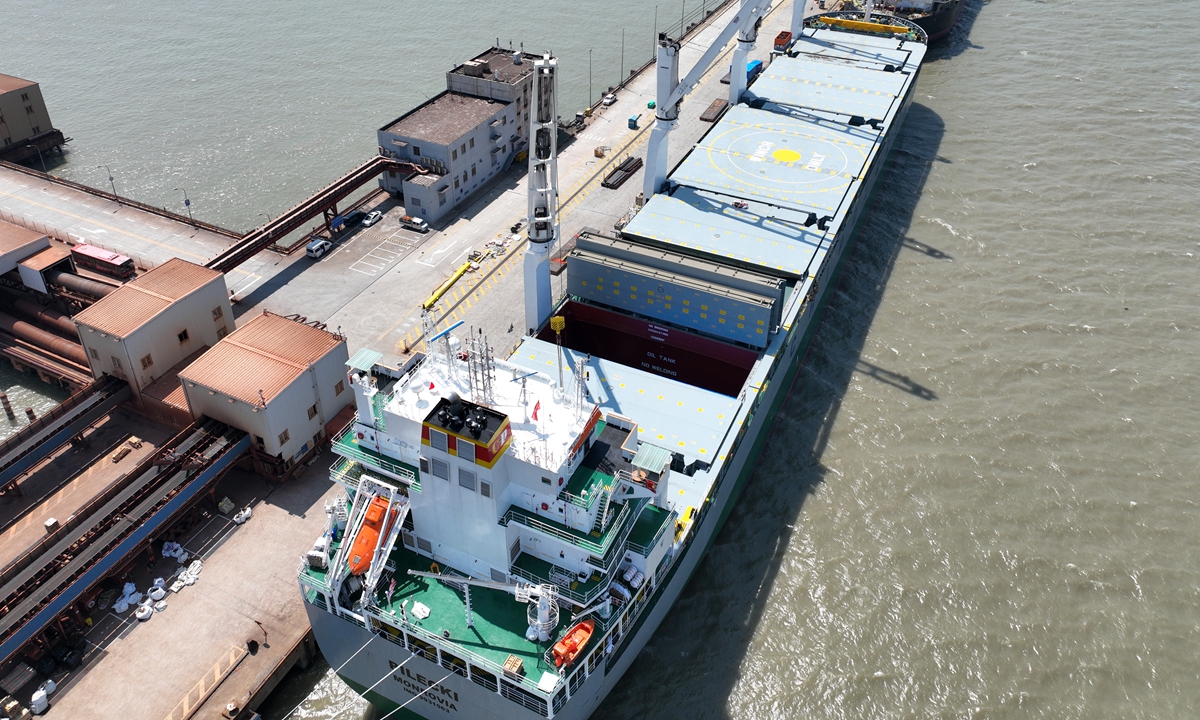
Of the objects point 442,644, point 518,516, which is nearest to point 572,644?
point 442,644

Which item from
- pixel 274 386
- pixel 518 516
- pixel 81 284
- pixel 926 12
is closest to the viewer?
pixel 518 516

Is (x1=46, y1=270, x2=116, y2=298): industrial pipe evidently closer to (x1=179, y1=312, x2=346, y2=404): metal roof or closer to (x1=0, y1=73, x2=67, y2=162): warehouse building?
(x1=179, y1=312, x2=346, y2=404): metal roof

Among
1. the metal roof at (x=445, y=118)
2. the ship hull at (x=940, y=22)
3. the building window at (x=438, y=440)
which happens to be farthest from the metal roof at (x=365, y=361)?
the ship hull at (x=940, y=22)

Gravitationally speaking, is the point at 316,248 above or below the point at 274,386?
below

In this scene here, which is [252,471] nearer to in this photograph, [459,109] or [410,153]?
[410,153]

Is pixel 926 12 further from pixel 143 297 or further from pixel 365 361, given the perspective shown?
pixel 143 297

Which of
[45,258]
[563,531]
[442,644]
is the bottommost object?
[442,644]
